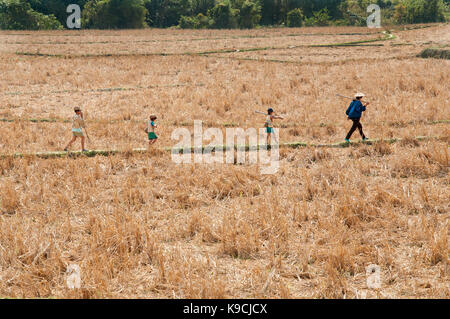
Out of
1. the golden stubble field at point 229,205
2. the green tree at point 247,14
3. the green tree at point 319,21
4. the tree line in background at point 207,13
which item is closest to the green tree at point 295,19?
the tree line in background at point 207,13

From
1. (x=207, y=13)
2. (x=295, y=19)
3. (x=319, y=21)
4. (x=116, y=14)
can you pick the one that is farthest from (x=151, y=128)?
(x=207, y=13)

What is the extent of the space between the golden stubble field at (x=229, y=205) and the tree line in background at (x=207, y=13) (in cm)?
4962

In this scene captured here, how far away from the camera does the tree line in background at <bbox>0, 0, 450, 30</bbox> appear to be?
57.8 meters

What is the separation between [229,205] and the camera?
6.61 meters

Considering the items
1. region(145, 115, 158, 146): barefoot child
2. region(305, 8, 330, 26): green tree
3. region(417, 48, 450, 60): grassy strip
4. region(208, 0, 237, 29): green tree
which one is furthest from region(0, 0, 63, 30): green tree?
region(145, 115, 158, 146): barefoot child

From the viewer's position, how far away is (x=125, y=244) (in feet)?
16.8

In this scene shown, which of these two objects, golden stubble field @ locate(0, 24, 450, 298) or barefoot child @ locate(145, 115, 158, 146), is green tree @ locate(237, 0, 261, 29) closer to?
golden stubble field @ locate(0, 24, 450, 298)

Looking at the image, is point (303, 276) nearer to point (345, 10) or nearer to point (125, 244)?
point (125, 244)

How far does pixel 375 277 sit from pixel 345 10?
74026 millimetres

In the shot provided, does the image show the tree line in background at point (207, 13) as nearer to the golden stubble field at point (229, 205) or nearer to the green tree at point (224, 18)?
the green tree at point (224, 18)

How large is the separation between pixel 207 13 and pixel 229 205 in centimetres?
6586

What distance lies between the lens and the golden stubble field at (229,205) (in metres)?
4.52

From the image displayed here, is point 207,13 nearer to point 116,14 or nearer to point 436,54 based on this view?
point 116,14
